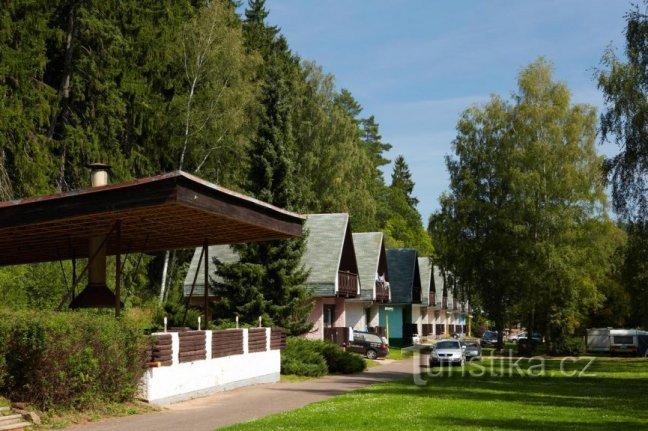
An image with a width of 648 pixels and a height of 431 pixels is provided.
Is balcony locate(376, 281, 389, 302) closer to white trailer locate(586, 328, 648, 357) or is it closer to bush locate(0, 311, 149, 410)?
white trailer locate(586, 328, 648, 357)

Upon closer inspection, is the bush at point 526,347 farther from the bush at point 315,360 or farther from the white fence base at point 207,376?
the white fence base at point 207,376

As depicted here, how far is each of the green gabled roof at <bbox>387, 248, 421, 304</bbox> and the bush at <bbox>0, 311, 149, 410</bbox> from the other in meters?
48.0

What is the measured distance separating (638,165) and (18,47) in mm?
27228

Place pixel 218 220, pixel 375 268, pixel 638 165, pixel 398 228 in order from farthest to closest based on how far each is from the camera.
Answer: pixel 398 228 → pixel 375 268 → pixel 638 165 → pixel 218 220

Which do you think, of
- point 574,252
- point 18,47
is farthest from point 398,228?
point 18,47

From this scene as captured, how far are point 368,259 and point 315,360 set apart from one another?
78.8ft

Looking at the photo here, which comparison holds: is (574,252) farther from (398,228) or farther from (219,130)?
(398,228)

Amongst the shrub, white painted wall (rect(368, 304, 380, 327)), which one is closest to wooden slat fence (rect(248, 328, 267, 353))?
the shrub

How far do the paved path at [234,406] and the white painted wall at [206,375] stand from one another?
29 cm

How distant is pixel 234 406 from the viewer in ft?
63.1

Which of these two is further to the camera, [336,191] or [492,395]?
[336,191]

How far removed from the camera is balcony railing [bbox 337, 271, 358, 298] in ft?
145

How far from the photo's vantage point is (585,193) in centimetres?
4684

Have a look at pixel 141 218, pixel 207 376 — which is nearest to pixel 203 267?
pixel 207 376
